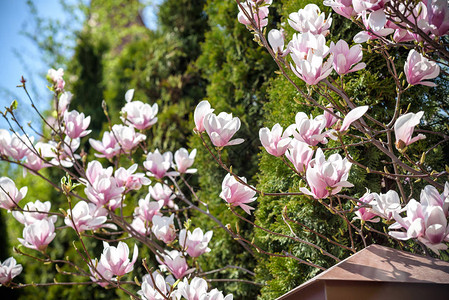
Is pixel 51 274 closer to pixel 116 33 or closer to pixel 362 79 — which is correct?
pixel 362 79

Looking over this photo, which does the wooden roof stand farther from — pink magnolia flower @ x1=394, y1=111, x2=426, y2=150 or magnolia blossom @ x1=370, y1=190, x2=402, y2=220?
pink magnolia flower @ x1=394, y1=111, x2=426, y2=150

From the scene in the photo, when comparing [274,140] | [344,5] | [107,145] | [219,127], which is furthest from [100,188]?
[344,5]

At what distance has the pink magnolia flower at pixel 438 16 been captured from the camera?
1.23 metres

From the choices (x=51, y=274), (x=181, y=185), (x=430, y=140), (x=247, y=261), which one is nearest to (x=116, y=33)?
(x=51, y=274)

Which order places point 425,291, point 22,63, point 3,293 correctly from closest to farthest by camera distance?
point 425,291 → point 3,293 → point 22,63

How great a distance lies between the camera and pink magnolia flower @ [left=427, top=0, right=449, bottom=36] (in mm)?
1227

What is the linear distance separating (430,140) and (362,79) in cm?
41

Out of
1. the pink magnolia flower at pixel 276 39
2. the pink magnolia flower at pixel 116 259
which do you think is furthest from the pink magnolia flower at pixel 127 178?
the pink magnolia flower at pixel 276 39

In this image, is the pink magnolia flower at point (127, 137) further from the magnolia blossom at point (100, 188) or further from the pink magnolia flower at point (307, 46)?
the pink magnolia flower at point (307, 46)

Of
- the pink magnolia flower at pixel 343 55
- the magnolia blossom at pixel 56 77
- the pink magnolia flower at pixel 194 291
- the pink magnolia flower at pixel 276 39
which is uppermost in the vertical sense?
the magnolia blossom at pixel 56 77

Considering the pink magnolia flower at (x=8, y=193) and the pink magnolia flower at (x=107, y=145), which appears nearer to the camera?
the pink magnolia flower at (x=8, y=193)

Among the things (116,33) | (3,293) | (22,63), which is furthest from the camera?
(116,33)

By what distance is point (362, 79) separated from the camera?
188 cm

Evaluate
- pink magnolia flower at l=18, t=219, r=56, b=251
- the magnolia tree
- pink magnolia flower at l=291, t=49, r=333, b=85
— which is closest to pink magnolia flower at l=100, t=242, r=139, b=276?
the magnolia tree
